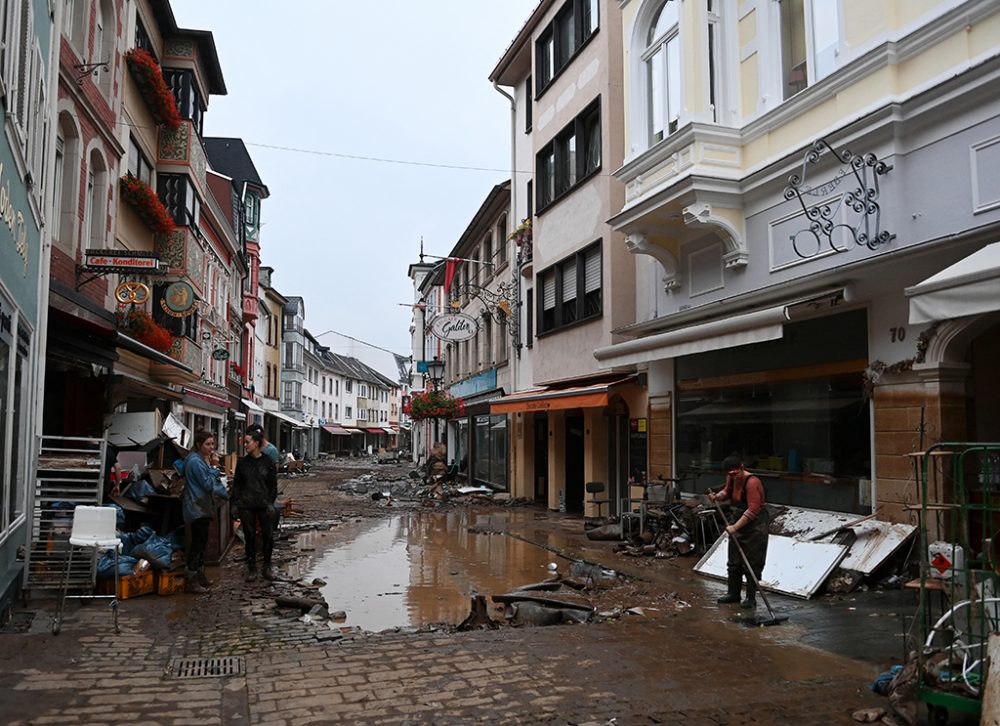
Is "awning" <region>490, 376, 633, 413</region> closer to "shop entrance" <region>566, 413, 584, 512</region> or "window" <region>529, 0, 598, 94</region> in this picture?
"shop entrance" <region>566, 413, 584, 512</region>

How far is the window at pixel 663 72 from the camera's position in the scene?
42.5 feet

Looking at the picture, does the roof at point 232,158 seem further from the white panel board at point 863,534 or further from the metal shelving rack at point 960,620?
the metal shelving rack at point 960,620

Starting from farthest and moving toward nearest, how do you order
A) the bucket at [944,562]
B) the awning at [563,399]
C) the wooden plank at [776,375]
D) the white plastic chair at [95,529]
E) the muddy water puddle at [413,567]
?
the awning at [563,399] < the wooden plank at [776,375] < the muddy water puddle at [413,567] < the white plastic chair at [95,529] < the bucket at [944,562]

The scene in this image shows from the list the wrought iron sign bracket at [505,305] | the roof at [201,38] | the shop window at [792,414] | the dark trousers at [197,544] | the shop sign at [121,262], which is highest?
the roof at [201,38]

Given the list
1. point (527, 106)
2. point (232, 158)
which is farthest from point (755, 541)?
point (232, 158)

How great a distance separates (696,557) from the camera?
1162 centimetres

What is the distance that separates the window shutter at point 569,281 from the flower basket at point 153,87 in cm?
962

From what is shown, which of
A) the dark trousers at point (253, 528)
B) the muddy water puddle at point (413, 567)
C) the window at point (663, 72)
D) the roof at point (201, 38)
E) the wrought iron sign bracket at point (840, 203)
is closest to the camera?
the muddy water puddle at point (413, 567)

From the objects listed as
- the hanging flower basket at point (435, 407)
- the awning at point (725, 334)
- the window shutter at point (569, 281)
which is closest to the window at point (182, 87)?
the window shutter at point (569, 281)

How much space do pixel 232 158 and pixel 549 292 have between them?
997 inches

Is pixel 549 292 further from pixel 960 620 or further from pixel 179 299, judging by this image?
pixel 960 620

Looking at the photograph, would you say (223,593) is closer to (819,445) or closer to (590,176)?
(819,445)

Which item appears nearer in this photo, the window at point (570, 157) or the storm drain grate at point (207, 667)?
the storm drain grate at point (207, 667)

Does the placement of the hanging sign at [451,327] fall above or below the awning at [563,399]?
above
